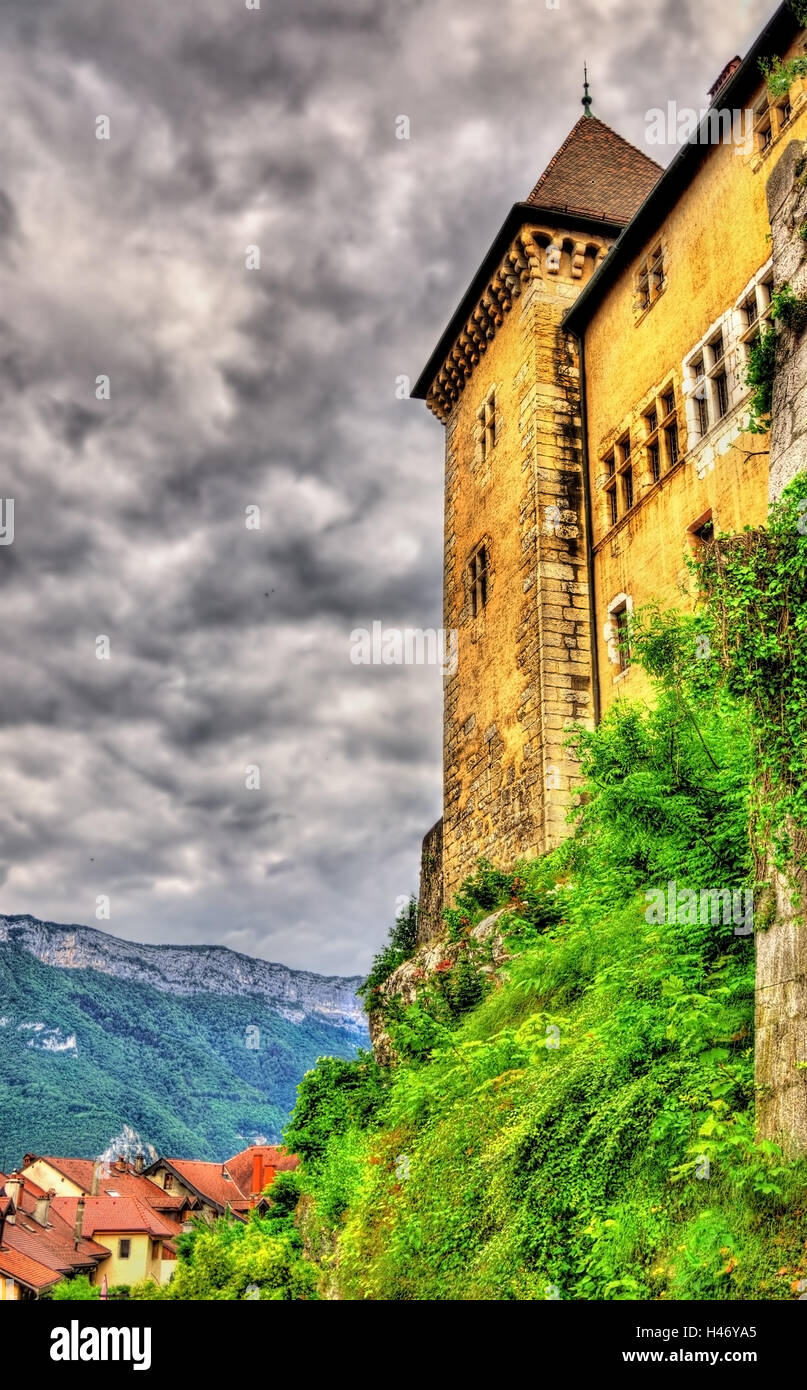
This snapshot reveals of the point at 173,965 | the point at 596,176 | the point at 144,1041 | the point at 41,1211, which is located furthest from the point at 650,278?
the point at 173,965

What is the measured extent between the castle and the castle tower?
0.16ft

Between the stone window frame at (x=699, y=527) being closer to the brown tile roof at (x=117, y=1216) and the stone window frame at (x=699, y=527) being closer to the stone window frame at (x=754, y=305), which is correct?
the stone window frame at (x=754, y=305)

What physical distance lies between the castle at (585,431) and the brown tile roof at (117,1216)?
36864mm

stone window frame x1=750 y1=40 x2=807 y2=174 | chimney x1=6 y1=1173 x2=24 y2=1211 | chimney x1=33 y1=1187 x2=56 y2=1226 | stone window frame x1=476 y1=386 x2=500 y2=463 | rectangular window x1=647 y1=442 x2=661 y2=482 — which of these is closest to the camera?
stone window frame x1=750 y1=40 x2=807 y2=174

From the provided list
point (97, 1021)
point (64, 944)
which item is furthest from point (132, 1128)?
point (64, 944)

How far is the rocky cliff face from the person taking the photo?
Result: 528ft

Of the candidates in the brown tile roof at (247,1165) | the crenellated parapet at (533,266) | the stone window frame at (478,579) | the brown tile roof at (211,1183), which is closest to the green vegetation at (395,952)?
the stone window frame at (478,579)

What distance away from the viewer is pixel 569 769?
61.1ft

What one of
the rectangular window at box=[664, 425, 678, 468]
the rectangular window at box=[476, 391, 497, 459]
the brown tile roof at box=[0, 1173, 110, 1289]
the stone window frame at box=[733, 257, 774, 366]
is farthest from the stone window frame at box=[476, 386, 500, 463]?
the brown tile roof at box=[0, 1173, 110, 1289]

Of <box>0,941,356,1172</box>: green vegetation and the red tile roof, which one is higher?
<box>0,941,356,1172</box>: green vegetation

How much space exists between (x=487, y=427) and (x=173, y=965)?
165703 millimetres

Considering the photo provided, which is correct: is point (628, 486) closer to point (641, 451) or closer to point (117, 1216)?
point (641, 451)

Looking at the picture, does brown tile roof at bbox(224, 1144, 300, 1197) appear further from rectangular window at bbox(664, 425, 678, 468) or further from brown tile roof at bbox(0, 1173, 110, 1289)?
rectangular window at bbox(664, 425, 678, 468)
